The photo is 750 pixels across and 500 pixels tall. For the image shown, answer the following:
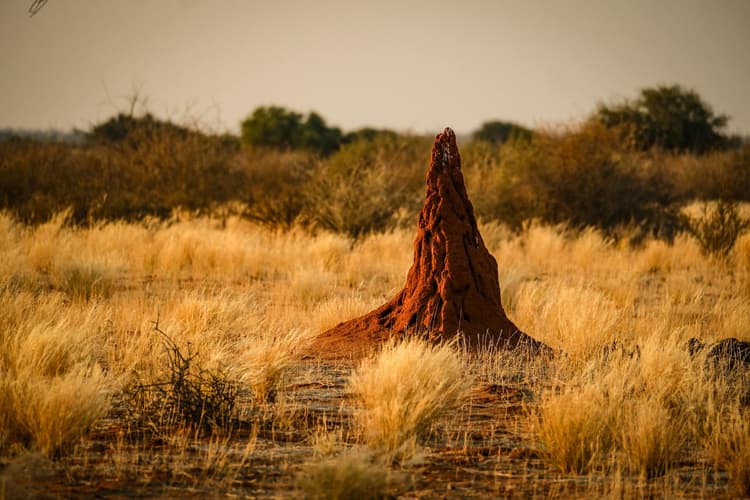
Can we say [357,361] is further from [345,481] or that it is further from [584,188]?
[584,188]

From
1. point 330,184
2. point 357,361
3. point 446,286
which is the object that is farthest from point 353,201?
point 357,361

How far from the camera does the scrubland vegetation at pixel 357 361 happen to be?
423cm

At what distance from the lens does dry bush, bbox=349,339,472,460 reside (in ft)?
14.9

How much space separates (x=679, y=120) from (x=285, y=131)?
2607 centimetres

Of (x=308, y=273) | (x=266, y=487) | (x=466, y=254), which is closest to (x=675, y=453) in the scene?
(x=266, y=487)

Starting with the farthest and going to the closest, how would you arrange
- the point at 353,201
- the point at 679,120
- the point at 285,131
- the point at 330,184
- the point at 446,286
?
1. the point at 285,131
2. the point at 679,120
3. the point at 330,184
4. the point at 353,201
5. the point at 446,286

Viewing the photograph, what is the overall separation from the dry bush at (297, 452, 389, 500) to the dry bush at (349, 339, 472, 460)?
0.43m

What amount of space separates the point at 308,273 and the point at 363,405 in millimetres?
5670

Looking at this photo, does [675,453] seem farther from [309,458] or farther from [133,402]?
[133,402]

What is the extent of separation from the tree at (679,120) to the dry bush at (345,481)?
112 feet

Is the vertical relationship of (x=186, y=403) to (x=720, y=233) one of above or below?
below

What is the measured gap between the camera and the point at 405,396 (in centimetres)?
493

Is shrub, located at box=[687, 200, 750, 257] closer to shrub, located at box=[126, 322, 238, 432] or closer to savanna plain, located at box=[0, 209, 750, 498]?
savanna plain, located at box=[0, 209, 750, 498]

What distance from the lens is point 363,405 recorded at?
5.31 metres
